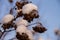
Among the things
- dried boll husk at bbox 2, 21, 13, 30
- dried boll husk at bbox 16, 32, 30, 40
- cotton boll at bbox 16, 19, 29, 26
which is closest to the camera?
dried boll husk at bbox 16, 32, 30, 40

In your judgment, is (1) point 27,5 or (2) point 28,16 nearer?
(2) point 28,16

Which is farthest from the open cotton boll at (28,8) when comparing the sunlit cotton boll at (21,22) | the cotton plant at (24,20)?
the sunlit cotton boll at (21,22)

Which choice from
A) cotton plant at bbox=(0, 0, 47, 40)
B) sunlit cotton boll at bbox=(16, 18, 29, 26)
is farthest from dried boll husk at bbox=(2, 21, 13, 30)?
sunlit cotton boll at bbox=(16, 18, 29, 26)

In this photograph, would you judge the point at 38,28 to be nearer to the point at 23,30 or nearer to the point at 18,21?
the point at 23,30

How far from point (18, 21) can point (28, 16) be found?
0.90 feet

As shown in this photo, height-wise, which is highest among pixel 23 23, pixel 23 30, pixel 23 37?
pixel 23 23

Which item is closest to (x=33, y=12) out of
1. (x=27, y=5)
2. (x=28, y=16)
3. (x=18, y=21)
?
(x=28, y=16)

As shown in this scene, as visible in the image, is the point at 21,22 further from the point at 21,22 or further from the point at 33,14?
the point at 33,14

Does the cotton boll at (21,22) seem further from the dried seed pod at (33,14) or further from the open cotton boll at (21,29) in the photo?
the dried seed pod at (33,14)

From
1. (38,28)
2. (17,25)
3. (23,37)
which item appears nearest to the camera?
(23,37)

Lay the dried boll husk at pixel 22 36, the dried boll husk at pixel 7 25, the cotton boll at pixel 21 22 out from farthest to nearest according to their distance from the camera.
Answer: the cotton boll at pixel 21 22, the dried boll husk at pixel 7 25, the dried boll husk at pixel 22 36

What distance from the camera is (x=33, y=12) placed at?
49.6 inches

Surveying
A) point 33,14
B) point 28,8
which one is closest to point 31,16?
point 33,14

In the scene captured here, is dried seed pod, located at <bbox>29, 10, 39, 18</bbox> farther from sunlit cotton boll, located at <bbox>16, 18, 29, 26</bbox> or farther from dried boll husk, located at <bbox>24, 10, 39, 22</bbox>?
sunlit cotton boll, located at <bbox>16, 18, 29, 26</bbox>
